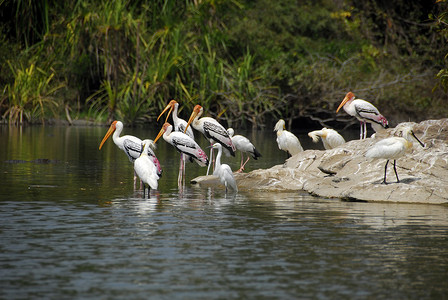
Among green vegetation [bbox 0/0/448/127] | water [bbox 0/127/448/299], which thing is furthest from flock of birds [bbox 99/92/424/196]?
green vegetation [bbox 0/0/448/127]

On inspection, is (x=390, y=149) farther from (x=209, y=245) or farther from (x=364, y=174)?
(x=209, y=245)

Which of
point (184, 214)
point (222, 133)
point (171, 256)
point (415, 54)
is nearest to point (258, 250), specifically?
point (171, 256)

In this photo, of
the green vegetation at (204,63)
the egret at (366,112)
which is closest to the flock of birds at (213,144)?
the egret at (366,112)

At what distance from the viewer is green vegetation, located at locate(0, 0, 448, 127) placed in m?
37.8

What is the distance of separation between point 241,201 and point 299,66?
82.1ft

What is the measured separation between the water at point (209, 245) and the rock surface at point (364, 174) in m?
0.46

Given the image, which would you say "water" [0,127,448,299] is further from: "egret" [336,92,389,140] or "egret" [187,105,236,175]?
"egret" [336,92,389,140]

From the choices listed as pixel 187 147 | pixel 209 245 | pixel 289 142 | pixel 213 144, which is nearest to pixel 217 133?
pixel 213 144

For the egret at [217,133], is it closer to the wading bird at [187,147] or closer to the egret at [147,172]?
the wading bird at [187,147]

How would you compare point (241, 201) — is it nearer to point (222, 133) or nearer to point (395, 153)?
point (395, 153)

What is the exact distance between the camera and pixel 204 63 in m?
38.4

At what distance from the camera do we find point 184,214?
12.1 m

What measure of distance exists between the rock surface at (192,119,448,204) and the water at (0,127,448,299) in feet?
1.52

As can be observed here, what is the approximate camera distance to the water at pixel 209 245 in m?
7.70
